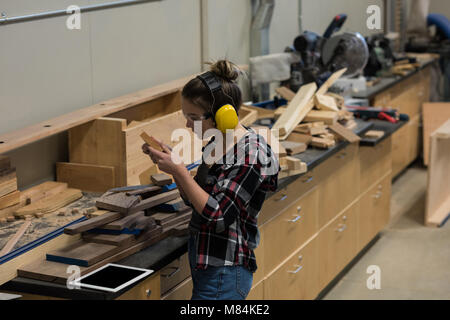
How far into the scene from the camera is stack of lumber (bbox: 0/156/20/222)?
2725mm

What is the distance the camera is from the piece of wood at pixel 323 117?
4.12 meters

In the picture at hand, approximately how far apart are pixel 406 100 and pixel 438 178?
1.31 meters

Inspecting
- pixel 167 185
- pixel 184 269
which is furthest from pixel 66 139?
pixel 184 269

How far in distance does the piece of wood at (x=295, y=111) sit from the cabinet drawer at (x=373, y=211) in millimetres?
791

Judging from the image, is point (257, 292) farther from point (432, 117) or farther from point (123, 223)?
point (432, 117)

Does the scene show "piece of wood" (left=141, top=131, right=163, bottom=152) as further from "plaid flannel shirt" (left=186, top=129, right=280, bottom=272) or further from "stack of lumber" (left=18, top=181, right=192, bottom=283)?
"stack of lumber" (left=18, top=181, right=192, bottom=283)

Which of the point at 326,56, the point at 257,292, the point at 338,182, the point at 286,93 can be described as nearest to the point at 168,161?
the point at 257,292

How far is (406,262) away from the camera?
472cm

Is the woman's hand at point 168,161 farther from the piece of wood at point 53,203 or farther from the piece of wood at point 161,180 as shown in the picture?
the piece of wood at point 53,203

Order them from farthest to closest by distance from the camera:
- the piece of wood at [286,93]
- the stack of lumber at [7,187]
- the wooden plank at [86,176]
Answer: the piece of wood at [286,93] < the wooden plank at [86,176] < the stack of lumber at [7,187]

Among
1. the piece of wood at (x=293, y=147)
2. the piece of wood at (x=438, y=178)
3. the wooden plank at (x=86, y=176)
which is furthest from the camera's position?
the piece of wood at (x=438, y=178)

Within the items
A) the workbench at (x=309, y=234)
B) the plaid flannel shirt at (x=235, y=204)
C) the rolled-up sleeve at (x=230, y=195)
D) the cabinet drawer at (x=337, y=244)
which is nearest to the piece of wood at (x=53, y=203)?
the workbench at (x=309, y=234)

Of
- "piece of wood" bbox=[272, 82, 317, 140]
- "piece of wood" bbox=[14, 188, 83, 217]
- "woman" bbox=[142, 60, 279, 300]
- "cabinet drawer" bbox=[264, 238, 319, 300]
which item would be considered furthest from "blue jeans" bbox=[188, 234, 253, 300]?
"piece of wood" bbox=[272, 82, 317, 140]
